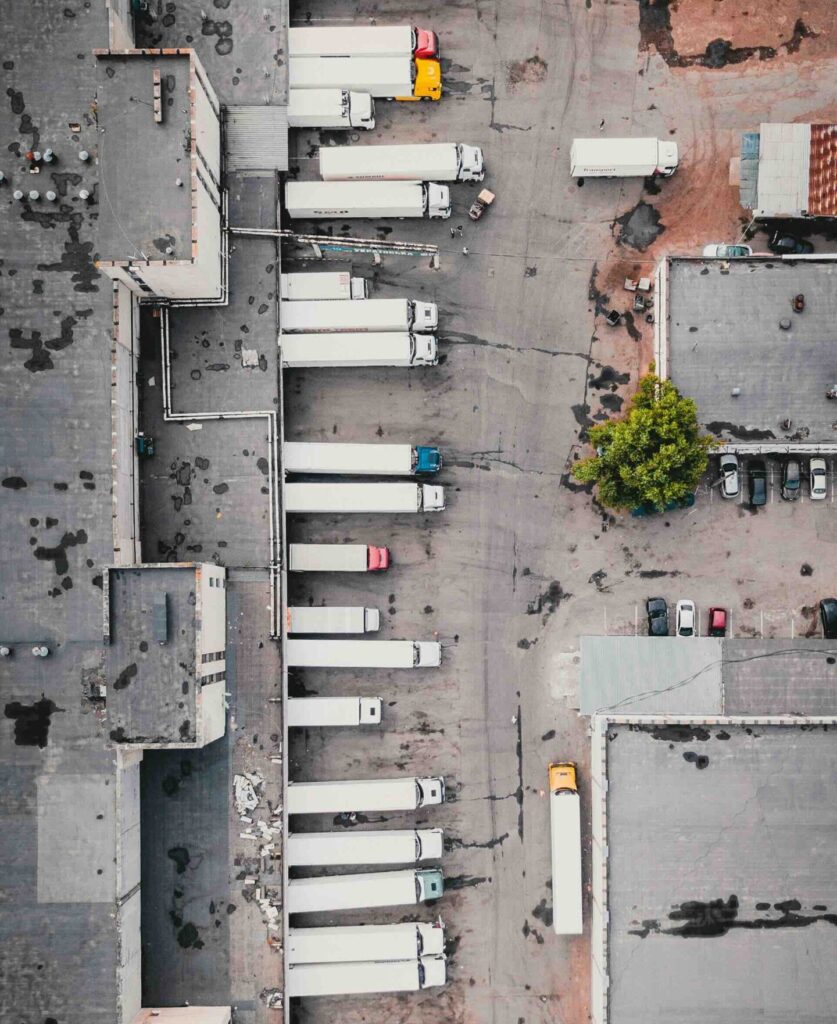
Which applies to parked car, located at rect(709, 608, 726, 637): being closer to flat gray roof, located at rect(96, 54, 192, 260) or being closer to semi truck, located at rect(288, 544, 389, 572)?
semi truck, located at rect(288, 544, 389, 572)

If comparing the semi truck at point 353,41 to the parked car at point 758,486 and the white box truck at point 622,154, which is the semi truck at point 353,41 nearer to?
the white box truck at point 622,154

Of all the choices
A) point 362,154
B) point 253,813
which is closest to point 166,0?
point 362,154

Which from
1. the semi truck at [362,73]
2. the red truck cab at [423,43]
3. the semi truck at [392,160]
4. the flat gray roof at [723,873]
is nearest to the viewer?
the flat gray roof at [723,873]

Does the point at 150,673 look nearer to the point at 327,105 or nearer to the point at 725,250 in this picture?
the point at 327,105

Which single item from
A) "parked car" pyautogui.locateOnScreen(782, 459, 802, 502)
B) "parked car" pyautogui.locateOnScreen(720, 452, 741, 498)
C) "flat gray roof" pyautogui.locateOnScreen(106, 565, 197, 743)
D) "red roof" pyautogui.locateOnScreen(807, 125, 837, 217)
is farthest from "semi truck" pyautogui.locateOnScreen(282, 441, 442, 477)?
"red roof" pyautogui.locateOnScreen(807, 125, 837, 217)

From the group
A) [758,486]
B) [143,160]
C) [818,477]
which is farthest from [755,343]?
[143,160]

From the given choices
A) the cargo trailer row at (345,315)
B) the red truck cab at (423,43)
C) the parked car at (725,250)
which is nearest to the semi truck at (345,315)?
the cargo trailer row at (345,315)
